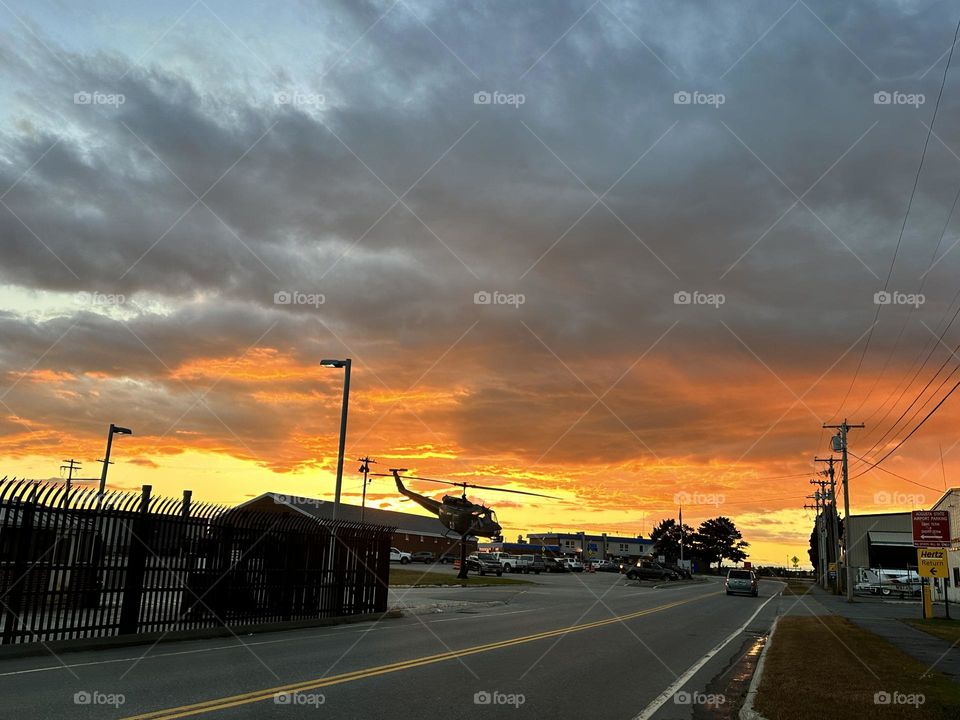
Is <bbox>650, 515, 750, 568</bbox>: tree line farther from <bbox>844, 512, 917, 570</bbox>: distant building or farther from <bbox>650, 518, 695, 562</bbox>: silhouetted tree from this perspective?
<bbox>844, 512, 917, 570</bbox>: distant building

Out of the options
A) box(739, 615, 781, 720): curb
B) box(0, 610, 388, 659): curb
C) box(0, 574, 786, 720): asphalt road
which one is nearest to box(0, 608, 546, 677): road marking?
box(0, 574, 786, 720): asphalt road

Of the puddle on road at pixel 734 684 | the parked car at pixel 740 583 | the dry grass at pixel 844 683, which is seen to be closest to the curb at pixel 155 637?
the puddle on road at pixel 734 684

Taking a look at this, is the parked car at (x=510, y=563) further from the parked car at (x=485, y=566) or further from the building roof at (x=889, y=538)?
the building roof at (x=889, y=538)

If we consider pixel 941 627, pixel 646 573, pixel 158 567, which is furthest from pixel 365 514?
pixel 158 567

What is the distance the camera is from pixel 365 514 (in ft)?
325

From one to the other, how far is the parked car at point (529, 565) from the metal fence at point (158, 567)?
189 ft

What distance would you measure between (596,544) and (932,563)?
13661 cm

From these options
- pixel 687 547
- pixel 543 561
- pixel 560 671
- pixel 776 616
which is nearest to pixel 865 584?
pixel 543 561

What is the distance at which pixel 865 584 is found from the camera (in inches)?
2496

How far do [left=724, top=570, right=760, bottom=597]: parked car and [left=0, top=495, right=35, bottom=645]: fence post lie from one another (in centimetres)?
4092

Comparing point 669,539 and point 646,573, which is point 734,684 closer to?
point 646,573

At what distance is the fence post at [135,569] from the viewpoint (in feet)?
47.9

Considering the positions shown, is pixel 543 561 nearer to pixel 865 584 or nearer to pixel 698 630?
pixel 865 584

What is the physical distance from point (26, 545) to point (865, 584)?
65.5m
